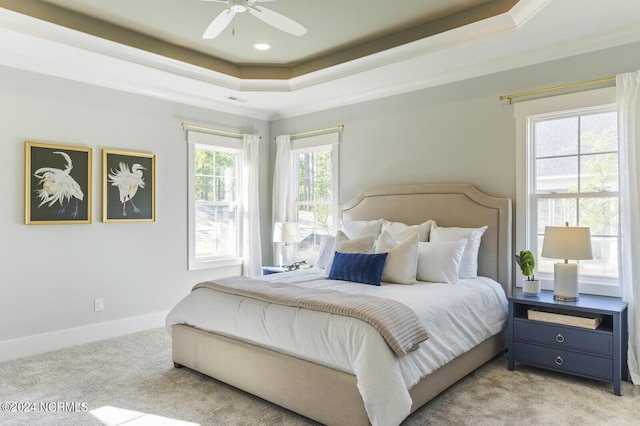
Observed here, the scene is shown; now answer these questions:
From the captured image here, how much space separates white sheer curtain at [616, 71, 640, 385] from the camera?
315 centimetres

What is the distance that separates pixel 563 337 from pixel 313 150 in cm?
350

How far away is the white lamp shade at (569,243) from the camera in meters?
3.11

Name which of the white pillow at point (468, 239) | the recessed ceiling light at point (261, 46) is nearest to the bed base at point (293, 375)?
the white pillow at point (468, 239)

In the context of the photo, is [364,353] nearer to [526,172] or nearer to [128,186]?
[526,172]

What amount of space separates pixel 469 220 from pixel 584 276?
39.8 inches

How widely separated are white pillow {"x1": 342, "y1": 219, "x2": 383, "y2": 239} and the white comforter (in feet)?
2.57

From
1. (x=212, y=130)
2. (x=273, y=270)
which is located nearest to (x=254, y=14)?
(x=212, y=130)

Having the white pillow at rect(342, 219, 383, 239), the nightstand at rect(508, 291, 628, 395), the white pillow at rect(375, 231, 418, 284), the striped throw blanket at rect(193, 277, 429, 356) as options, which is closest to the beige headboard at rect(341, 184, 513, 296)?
the white pillow at rect(342, 219, 383, 239)

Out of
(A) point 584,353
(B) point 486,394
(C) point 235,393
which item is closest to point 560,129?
(A) point 584,353

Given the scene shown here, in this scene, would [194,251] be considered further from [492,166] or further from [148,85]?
[492,166]

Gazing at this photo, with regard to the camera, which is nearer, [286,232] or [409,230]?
[409,230]

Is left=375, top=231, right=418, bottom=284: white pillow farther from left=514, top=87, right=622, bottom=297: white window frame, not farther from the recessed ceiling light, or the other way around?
the recessed ceiling light

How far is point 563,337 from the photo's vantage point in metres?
3.14

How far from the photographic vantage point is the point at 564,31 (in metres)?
3.25
